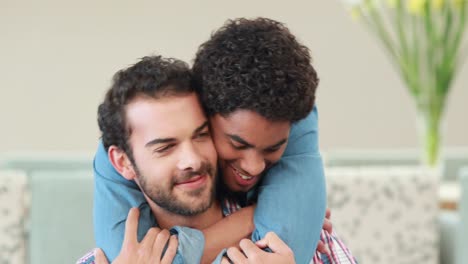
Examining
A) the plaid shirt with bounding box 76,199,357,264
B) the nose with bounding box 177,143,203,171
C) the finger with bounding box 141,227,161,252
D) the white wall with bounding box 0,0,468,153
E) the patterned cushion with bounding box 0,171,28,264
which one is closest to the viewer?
the nose with bounding box 177,143,203,171

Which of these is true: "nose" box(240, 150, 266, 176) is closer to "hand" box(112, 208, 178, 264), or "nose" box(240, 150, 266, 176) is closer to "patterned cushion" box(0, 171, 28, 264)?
"hand" box(112, 208, 178, 264)

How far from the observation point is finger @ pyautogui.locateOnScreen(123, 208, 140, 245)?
1594 millimetres

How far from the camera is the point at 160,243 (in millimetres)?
1576

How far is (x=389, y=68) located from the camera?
612 cm

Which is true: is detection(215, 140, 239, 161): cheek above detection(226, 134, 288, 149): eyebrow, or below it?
below

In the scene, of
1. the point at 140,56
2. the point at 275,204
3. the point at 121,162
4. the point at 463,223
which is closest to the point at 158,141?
the point at 121,162

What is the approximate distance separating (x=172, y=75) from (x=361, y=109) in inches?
184

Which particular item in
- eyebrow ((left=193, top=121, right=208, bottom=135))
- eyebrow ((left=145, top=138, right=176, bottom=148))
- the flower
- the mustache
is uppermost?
eyebrow ((left=193, top=121, right=208, bottom=135))

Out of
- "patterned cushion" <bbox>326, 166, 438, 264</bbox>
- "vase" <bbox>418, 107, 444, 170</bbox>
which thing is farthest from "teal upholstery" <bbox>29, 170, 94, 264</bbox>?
"vase" <bbox>418, 107, 444, 170</bbox>

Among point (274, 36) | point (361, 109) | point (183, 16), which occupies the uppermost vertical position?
point (274, 36)

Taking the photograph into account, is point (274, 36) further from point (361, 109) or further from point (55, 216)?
point (361, 109)

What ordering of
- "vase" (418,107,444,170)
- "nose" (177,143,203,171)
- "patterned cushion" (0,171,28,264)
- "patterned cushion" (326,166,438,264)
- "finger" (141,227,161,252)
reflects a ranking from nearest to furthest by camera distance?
"nose" (177,143,203,171), "finger" (141,227,161,252), "patterned cushion" (0,171,28,264), "patterned cushion" (326,166,438,264), "vase" (418,107,444,170)

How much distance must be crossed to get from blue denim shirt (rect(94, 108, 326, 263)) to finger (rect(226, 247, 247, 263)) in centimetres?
5

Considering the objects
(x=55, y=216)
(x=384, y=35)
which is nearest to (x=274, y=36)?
(x=55, y=216)
